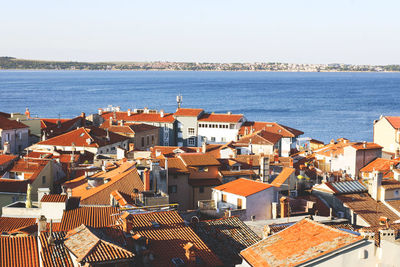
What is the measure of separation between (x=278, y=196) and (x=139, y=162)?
343 inches

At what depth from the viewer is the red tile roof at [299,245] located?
12.4 m

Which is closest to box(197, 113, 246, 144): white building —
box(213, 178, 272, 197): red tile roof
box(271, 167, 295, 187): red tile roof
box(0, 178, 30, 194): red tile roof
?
box(271, 167, 295, 187): red tile roof

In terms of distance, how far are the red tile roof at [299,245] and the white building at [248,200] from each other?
11.7m

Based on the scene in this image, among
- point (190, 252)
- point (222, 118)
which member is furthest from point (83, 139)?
point (190, 252)

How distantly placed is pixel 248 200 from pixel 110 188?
585 centimetres

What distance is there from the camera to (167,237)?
16.8m

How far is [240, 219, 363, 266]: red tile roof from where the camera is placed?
1237 centimetres

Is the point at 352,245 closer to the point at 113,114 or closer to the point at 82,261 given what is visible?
the point at 82,261

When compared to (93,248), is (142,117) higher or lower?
lower

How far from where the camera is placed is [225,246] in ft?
61.1

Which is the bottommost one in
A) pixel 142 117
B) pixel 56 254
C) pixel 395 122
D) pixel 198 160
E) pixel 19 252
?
pixel 142 117

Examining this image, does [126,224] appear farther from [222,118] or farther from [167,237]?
[222,118]

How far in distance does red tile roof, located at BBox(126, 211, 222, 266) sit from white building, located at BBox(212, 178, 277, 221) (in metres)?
7.78

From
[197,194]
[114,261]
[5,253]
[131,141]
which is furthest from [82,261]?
[131,141]
